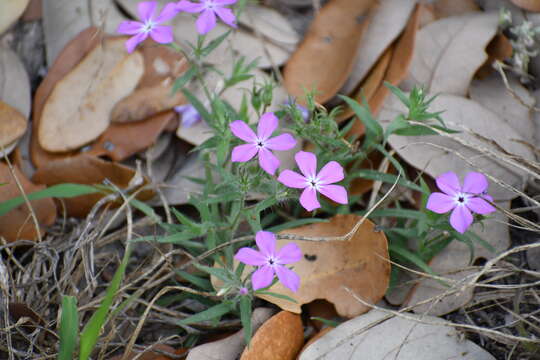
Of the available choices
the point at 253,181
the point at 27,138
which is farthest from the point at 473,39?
the point at 27,138

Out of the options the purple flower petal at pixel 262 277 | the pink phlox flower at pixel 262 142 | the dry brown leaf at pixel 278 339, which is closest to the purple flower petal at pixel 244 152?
the pink phlox flower at pixel 262 142

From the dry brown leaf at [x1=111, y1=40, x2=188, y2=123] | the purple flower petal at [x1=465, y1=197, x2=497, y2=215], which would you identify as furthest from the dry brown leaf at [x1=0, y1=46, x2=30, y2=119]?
the purple flower petal at [x1=465, y1=197, x2=497, y2=215]

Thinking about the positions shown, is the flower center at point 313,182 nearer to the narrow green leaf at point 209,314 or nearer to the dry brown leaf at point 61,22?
the narrow green leaf at point 209,314

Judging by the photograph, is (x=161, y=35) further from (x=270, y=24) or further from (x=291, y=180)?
(x=270, y=24)

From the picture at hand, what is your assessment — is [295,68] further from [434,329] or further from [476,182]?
[434,329]

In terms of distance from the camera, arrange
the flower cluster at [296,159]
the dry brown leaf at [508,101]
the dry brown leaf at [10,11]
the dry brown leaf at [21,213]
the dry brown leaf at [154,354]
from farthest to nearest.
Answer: the dry brown leaf at [10,11] → the dry brown leaf at [508,101] → the dry brown leaf at [21,213] → the dry brown leaf at [154,354] → the flower cluster at [296,159]
